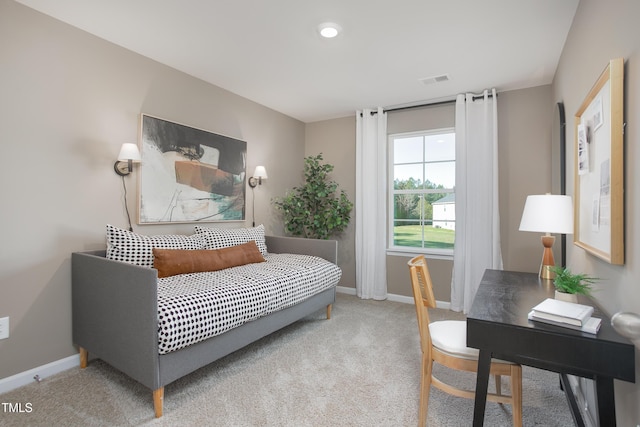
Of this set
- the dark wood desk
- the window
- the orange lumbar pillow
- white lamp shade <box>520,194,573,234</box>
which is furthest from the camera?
the window

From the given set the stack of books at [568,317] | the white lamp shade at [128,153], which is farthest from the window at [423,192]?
the white lamp shade at [128,153]

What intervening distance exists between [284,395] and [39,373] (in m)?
1.64

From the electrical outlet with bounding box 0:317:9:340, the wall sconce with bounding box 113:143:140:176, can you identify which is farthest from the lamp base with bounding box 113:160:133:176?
the electrical outlet with bounding box 0:317:9:340

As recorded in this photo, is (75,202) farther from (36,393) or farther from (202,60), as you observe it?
(202,60)

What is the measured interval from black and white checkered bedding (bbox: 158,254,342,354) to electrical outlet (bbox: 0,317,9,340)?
894mm

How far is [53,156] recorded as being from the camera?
223cm

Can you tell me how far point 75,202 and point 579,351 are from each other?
2955mm

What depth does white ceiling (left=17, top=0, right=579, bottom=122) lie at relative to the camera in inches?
82.3

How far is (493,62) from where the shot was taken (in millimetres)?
2859

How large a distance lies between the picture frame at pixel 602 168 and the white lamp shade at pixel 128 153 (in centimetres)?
281

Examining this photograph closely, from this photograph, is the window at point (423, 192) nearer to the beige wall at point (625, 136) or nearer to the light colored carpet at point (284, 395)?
the light colored carpet at point (284, 395)

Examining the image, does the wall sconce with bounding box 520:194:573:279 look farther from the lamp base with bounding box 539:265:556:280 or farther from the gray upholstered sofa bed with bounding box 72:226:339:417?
the gray upholstered sofa bed with bounding box 72:226:339:417

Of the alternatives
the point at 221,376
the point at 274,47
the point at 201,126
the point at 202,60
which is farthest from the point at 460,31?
the point at 221,376

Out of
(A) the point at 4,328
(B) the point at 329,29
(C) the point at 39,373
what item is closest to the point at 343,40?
(B) the point at 329,29
